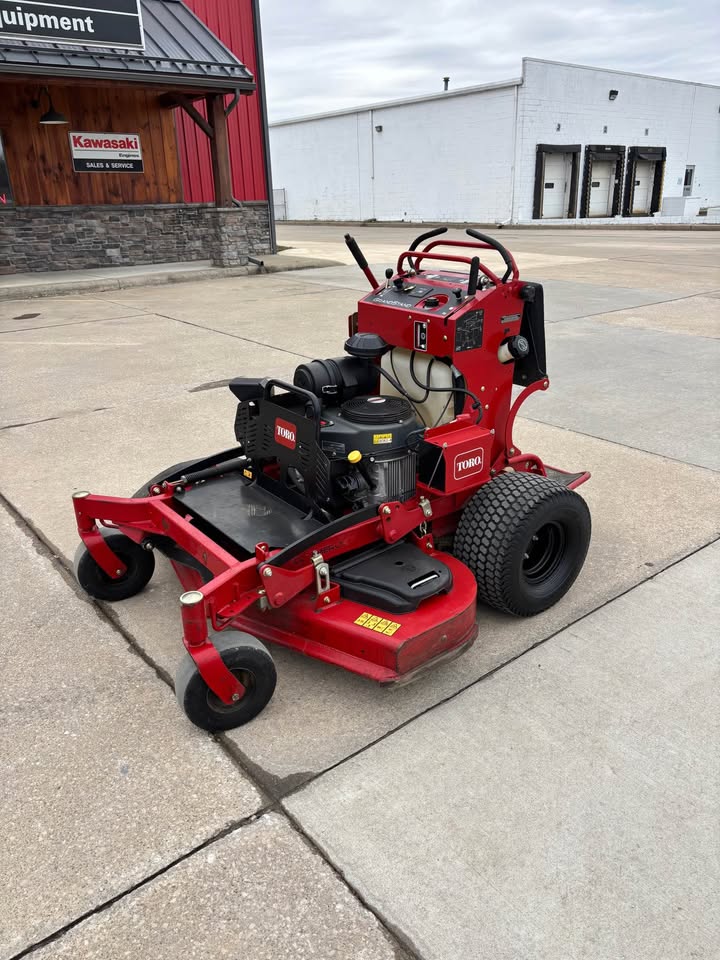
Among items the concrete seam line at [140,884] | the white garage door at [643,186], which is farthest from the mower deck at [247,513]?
the white garage door at [643,186]

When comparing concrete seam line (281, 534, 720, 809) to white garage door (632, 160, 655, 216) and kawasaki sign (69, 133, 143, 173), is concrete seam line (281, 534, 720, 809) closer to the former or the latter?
kawasaki sign (69, 133, 143, 173)

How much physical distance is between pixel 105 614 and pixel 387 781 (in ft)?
4.88

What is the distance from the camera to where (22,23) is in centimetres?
1117

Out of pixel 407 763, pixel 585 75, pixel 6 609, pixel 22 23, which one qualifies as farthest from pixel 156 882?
pixel 585 75

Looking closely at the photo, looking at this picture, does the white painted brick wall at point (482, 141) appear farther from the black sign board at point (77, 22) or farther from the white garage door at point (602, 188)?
the black sign board at point (77, 22)

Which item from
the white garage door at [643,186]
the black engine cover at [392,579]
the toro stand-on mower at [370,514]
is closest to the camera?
the toro stand-on mower at [370,514]

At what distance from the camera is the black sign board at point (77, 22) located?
36.5ft

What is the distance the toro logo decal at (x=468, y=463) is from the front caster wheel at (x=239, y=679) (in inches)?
40.1

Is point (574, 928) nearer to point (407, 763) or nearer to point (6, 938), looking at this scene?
point (407, 763)

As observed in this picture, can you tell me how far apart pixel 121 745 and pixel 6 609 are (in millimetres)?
1102

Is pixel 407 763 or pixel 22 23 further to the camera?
pixel 22 23

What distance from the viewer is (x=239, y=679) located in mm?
2404

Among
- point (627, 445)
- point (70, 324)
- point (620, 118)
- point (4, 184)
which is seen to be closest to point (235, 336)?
point (70, 324)

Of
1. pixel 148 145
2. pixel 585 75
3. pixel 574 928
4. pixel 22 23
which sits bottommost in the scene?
pixel 574 928
